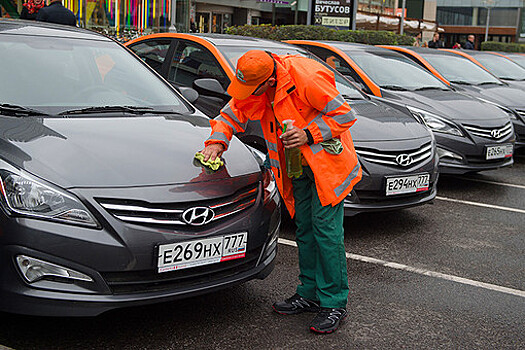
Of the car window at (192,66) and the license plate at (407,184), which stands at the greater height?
the car window at (192,66)

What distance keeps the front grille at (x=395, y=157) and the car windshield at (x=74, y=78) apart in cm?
157

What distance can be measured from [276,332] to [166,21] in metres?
13.2

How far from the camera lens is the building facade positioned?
57.9 metres

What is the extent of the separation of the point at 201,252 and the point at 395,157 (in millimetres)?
2580

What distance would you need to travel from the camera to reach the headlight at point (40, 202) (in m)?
2.82

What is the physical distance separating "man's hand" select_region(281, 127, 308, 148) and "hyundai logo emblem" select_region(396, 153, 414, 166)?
213 centimetres

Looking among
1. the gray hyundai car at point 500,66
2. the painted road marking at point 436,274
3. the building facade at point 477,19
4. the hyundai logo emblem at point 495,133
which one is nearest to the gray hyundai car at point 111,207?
the painted road marking at point 436,274

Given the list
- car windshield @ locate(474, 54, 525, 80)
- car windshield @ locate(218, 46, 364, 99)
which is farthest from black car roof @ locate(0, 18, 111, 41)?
car windshield @ locate(474, 54, 525, 80)

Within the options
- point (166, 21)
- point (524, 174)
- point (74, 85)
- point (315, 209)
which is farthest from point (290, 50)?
point (166, 21)

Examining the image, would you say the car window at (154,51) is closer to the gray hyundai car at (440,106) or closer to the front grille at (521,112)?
the gray hyundai car at (440,106)

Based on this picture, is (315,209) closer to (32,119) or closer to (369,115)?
(32,119)

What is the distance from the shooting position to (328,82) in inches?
130

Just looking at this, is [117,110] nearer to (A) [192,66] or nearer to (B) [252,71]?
(B) [252,71]

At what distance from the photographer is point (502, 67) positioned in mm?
12102
